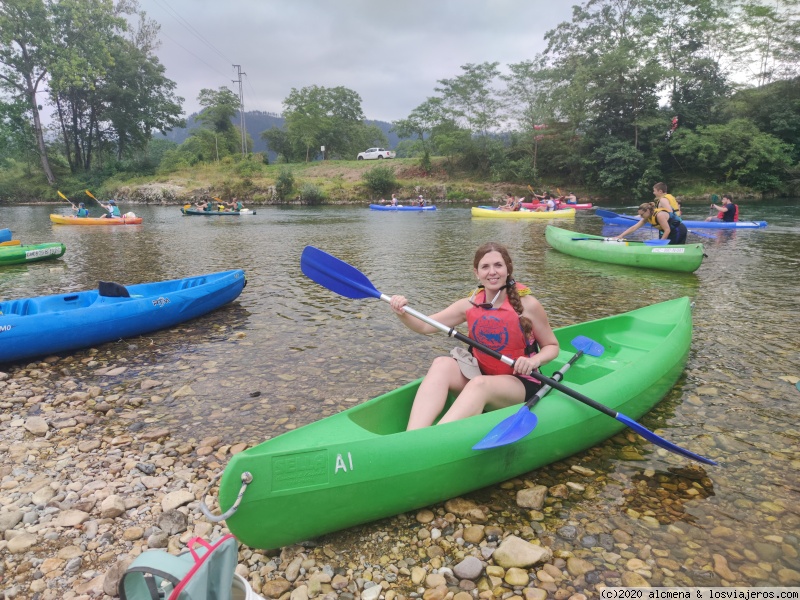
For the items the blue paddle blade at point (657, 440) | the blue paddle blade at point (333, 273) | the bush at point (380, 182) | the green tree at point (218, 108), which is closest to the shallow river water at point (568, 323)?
the blue paddle blade at point (657, 440)

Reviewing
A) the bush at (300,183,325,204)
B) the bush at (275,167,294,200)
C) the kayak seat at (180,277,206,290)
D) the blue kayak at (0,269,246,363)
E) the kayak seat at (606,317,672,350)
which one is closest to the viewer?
the kayak seat at (606,317,672,350)

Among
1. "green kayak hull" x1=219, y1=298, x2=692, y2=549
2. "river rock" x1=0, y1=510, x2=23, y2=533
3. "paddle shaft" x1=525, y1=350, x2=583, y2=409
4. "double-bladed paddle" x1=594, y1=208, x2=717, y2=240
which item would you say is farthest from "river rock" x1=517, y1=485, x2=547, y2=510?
"double-bladed paddle" x1=594, y1=208, x2=717, y2=240

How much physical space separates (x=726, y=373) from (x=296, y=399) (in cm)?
428

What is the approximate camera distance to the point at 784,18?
106 feet

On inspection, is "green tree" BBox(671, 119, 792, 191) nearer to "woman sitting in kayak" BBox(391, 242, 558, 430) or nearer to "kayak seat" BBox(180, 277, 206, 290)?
"kayak seat" BBox(180, 277, 206, 290)

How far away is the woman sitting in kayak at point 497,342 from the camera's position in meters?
3.13

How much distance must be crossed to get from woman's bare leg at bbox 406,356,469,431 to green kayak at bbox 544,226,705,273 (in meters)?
8.04

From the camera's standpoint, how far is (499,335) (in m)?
3.31

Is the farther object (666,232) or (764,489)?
(666,232)

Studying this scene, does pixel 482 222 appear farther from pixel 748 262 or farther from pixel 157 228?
pixel 157 228

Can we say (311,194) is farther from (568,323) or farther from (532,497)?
(532,497)

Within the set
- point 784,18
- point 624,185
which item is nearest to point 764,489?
point 624,185

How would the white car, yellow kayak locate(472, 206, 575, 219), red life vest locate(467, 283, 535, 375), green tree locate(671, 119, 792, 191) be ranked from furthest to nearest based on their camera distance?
the white car, green tree locate(671, 119, 792, 191), yellow kayak locate(472, 206, 575, 219), red life vest locate(467, 283, 535, 375)

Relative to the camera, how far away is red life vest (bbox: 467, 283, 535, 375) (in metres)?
3.29
